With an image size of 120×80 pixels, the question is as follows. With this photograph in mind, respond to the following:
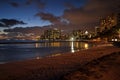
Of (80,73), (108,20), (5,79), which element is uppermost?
(108,20)

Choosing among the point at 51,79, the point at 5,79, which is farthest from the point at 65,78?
the point at 5,79

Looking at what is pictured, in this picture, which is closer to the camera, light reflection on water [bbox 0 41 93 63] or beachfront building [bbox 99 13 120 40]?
light reflection on water [bbox 0 41 93 63]

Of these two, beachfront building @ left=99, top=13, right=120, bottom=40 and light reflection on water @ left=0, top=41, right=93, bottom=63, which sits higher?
beachfront building @ left=99, top=13, right=120, bottom=40

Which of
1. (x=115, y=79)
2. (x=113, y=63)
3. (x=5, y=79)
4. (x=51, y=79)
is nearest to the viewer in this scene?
(x=115, y=79)

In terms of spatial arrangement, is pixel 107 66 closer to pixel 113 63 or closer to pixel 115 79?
pixel 113 63

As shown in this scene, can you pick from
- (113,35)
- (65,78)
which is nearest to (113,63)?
(65,78)

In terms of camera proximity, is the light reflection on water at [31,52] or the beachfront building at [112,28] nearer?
the light reflection on water at [31,52]

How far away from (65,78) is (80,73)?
1.02m

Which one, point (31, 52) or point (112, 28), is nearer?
point (31, 52)

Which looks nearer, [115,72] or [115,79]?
[115,79]

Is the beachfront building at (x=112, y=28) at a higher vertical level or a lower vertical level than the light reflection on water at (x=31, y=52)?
higher

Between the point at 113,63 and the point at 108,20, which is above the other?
the point at 108,20

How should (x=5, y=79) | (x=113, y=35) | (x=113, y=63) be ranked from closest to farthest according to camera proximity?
(x=113, y=63), (x=5, y=79), (x=113, y=35)

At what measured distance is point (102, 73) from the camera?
10344mm
